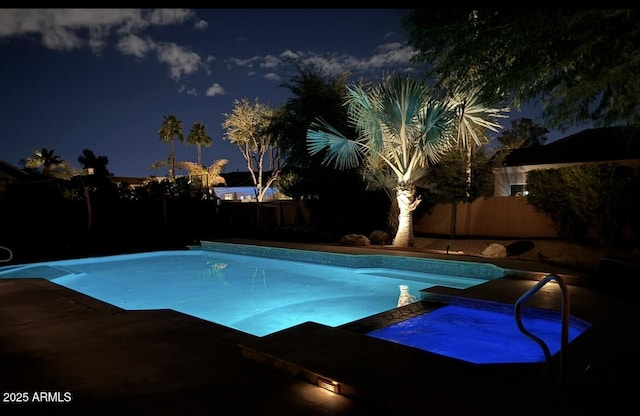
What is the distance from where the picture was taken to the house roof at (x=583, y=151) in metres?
16.2

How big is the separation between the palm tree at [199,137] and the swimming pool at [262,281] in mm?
30825

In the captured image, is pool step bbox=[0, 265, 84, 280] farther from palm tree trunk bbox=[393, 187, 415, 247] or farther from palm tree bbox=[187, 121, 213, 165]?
palm tree bbox=[187, 121, 213, 165]

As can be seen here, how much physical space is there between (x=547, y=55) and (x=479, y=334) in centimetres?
381

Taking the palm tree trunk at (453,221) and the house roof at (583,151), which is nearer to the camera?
the palm tree trunk at (453,221)

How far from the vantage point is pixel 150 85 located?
40.5 m

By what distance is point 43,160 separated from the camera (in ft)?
140

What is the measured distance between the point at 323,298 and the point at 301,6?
672cm

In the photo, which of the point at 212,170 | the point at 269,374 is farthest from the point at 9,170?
the point at 269,374

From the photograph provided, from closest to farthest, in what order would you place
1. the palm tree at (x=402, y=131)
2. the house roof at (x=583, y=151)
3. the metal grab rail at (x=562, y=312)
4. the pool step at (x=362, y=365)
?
1. the metal grab rail at (x=562, y=312)
2. the pool step at (x=362, y=365)
3. the palm tree at (x=402, y=131)
4. the house roof at (x=583, y=151)

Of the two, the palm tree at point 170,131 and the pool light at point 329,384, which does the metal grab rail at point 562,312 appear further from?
the palm tree at point 170,131

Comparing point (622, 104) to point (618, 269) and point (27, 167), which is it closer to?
point (618, 269)

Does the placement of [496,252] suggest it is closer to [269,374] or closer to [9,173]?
[269,374]

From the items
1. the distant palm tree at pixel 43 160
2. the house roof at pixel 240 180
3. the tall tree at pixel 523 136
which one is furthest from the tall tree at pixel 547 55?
the distant palm tree at pixel 43 160

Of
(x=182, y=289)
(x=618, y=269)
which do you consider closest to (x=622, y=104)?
(x=618, y=269)
